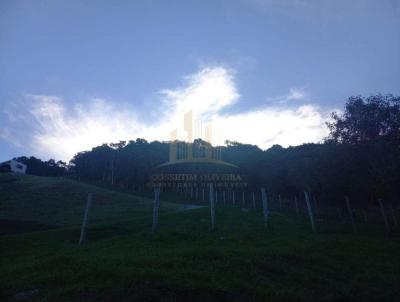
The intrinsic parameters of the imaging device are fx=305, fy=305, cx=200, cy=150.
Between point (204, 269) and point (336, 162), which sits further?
point (336, 162)

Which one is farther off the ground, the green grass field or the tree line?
the tree line

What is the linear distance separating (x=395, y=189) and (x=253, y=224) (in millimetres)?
13937

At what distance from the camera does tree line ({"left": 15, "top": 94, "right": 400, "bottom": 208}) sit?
28045 millimetres

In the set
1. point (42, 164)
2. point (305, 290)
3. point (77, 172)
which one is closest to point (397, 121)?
point (305, 290)

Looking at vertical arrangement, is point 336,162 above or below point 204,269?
above

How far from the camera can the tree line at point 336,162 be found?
1104 inches

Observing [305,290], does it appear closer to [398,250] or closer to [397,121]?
[398,250]

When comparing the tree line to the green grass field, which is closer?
the green grass field

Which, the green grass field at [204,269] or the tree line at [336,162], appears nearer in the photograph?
the green grass field at [204,269]

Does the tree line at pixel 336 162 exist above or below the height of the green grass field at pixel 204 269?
above

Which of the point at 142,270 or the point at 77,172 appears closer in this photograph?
the point at 142,270

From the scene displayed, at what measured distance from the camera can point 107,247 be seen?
15859 millimetres

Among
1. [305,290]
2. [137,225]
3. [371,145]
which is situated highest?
[371,145]

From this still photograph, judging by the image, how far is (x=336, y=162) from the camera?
3281cm
